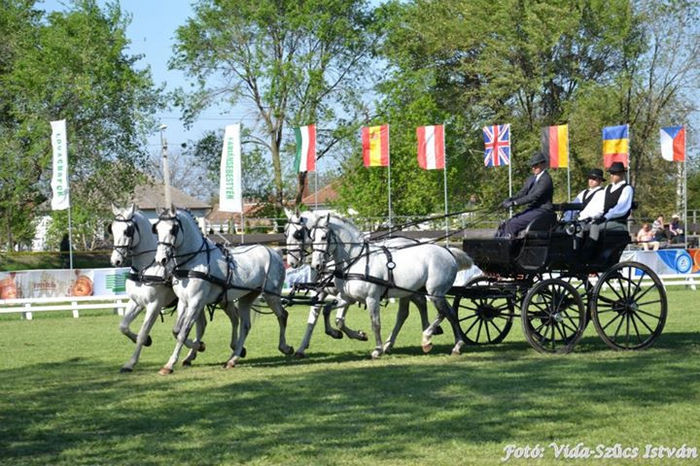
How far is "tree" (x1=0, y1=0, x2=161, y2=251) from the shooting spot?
43.7m

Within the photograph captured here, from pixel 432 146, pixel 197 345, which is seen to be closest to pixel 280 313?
pixel 197 345

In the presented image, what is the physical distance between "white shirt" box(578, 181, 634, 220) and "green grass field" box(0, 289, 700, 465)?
1.80m

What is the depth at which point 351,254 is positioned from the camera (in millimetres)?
14648

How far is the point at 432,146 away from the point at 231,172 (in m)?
7.22

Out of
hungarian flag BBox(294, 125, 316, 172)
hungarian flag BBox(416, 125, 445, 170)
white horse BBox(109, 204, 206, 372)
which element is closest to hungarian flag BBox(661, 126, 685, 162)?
hungarian flag BBox(416, 125, 445, 170)

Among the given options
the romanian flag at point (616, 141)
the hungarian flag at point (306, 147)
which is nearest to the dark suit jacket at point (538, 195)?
the hungarian flag at point (306, 147)

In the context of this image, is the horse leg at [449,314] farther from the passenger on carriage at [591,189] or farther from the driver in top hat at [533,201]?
the passenger on carriage at [591,189]

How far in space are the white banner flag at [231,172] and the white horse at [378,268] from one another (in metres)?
21.3

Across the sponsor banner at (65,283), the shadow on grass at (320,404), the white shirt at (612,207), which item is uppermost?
the white shirt at (612,207)

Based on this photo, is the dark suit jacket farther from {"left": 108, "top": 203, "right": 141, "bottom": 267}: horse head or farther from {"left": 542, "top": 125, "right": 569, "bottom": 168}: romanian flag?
{"left": 542, "top": 125, "right": 569, "bottom": 168}: romanian flag

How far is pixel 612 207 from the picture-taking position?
14016 mm

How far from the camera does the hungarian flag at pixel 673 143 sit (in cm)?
3741

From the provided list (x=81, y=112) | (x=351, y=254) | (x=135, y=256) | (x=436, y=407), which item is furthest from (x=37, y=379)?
(x=81, y=112)

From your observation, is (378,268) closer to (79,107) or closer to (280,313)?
(280,313)
